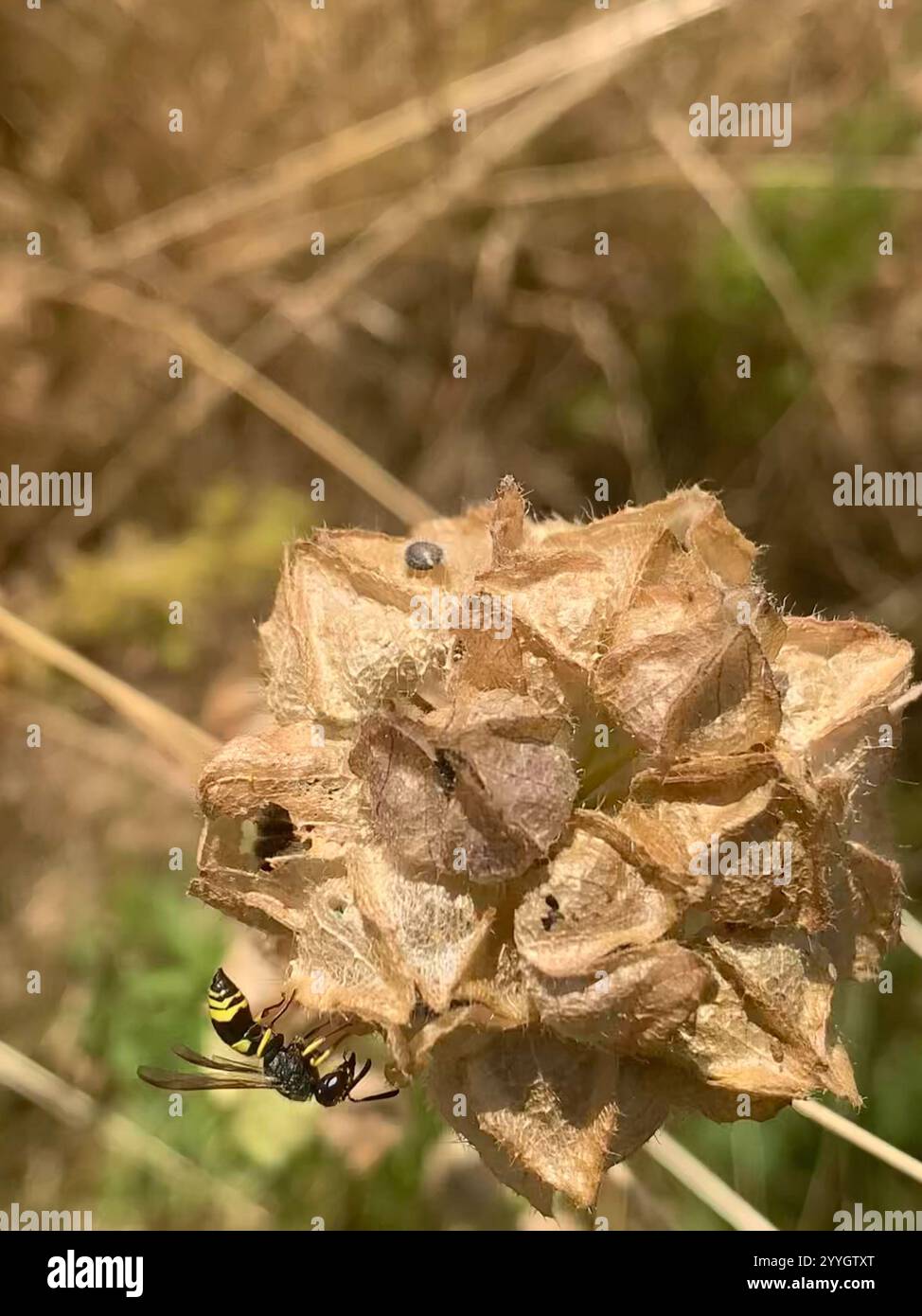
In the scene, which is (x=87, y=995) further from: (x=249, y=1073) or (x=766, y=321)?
(x=766, y=321)

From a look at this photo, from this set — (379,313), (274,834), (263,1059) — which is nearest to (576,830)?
(274,834)

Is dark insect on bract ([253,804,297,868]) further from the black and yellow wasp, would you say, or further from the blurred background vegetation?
the blurred background vegetation

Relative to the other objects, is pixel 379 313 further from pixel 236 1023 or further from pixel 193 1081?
pixel 193 1081

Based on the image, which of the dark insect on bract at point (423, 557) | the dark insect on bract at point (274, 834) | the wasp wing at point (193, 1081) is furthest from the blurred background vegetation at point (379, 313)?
the dark insect on bract at point (274, 834)

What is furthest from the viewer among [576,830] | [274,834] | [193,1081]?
[193,1081]

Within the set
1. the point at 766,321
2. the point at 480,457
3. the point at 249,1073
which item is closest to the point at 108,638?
the point at 480,457

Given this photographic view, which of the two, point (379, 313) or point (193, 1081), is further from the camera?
point (379, 313)
